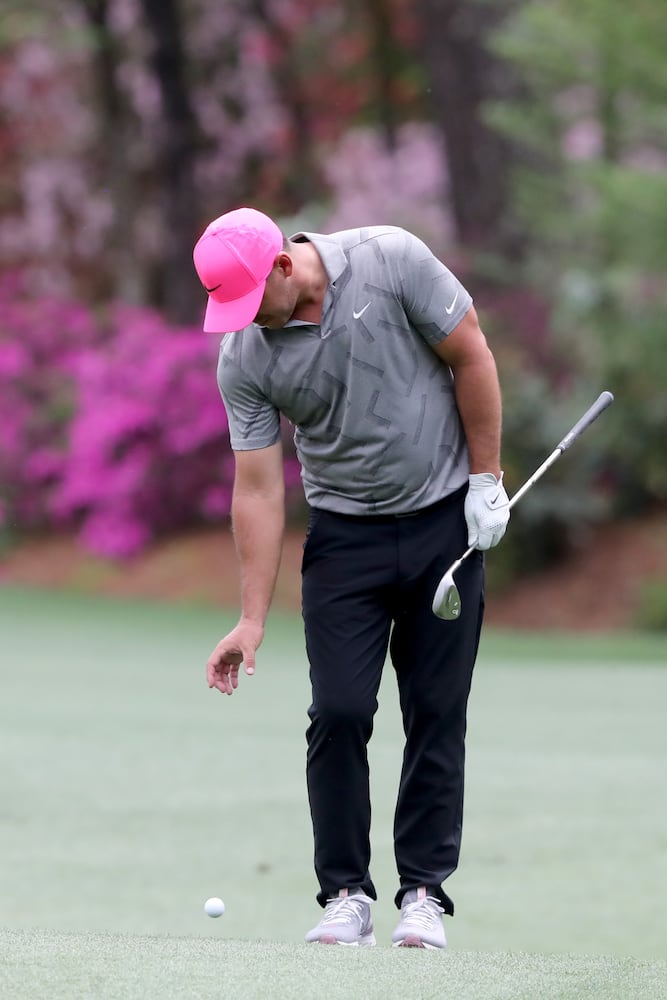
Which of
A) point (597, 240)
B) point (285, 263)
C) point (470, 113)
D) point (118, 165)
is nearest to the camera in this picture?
point (285, 263)

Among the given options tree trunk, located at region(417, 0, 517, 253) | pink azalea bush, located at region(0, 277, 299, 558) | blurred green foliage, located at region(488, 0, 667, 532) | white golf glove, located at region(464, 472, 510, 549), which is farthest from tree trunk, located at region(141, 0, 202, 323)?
white golf glove, located at region(464, 472, 510, 549)

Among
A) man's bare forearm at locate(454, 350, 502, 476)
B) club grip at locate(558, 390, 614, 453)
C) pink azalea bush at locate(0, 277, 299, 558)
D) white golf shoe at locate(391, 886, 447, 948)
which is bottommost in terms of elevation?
pink azalea bush at locate(0, 277, 299, 558)

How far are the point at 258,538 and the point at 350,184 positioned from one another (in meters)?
27.5

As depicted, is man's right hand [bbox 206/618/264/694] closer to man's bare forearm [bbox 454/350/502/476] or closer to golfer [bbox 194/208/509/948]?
golfer [bbox 194/208/509/948]

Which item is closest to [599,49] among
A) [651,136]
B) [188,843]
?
[651,136]

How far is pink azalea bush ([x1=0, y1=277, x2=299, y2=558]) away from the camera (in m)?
19.7

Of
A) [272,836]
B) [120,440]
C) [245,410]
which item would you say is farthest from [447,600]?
[120,440]

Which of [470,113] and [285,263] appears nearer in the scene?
[285,263]

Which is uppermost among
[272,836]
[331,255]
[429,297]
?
[331,255]

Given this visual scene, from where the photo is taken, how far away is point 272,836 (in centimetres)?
718

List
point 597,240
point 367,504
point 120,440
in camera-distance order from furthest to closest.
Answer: point 120,440 < point 597,240 < point 367,504

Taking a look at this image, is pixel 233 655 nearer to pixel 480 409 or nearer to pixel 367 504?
pixel 367 504

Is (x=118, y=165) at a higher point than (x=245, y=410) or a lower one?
lower

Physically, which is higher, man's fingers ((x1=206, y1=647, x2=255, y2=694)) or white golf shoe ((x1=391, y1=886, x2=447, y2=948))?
man's fingers ((x1=206, y1=647, x2=255, y2=694))
